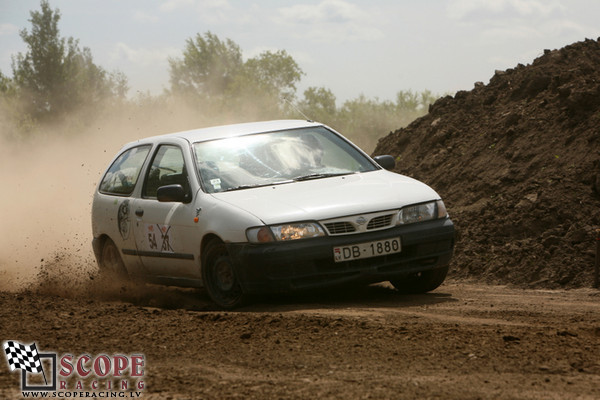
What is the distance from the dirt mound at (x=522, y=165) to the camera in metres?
10.8

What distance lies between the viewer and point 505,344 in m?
5.88

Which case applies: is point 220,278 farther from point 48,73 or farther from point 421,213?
point 48,73

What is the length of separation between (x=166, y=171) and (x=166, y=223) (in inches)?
26.1

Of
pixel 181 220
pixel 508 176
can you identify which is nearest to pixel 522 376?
pixel 181 220

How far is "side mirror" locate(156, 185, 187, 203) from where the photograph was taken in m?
8.61

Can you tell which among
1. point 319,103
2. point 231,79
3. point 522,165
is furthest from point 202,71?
point 522,165

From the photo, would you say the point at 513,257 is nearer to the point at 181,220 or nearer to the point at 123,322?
the point at 181,220

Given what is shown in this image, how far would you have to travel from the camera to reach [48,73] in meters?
75.2

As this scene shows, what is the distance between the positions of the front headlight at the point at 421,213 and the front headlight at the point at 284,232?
793 millimetres

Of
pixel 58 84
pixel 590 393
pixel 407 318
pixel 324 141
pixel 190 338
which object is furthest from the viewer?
pixel 58 84

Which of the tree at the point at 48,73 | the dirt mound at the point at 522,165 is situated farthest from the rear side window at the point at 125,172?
the tree at the point at 48,73

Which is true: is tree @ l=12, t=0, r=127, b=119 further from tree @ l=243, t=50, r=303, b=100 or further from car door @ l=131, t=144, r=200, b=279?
car door @ l=131, t=144, r=200, b=279

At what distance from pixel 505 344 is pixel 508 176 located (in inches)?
294

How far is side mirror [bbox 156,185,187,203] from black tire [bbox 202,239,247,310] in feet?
1.82
